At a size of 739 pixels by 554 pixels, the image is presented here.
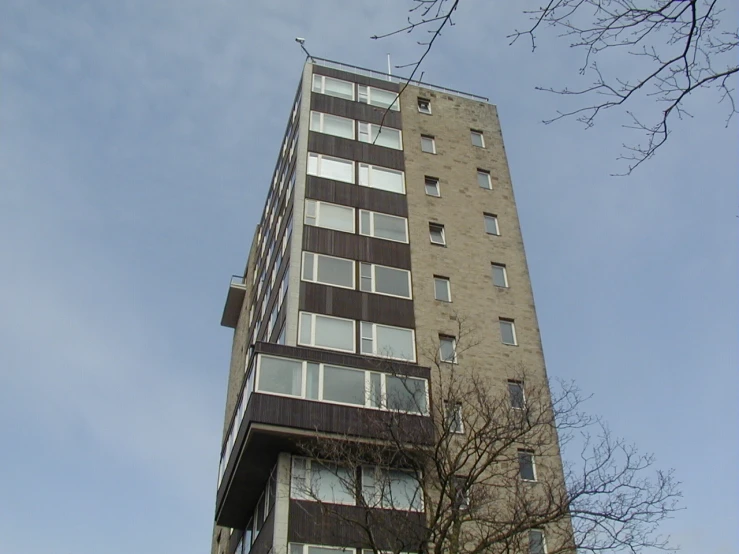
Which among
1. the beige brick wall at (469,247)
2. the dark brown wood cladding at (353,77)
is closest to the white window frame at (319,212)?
the beige brick wall at (469,247)

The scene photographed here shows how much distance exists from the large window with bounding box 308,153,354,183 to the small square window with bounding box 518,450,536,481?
→ 14.3 m

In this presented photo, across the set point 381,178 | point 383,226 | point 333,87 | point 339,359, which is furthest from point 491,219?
point 339,359

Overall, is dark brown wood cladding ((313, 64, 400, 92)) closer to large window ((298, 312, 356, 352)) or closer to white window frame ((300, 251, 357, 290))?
white window frame ((300, 251, 357, 290))

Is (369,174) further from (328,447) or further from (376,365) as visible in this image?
(328,447)

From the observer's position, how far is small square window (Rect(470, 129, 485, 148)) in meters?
39.7

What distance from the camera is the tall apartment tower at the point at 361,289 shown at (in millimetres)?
25250

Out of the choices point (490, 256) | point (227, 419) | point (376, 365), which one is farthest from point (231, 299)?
point (376, 365)

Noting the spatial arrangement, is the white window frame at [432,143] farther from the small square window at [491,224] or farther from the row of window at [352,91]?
the small square window at [491,224]

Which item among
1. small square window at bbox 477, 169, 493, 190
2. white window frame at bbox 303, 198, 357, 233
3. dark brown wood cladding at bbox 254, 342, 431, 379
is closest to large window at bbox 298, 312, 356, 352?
dark brown wood cladding at bbox 254, 342, 431, 379

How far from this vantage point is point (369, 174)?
117ft

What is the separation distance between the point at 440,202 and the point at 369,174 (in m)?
3.44

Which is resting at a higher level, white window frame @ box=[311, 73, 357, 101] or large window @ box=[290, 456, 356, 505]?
white window frame @ box=[311, 73, 357, 101]

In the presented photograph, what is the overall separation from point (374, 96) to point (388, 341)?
51.1 ft

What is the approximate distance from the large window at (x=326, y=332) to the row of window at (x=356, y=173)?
26.3 feet
